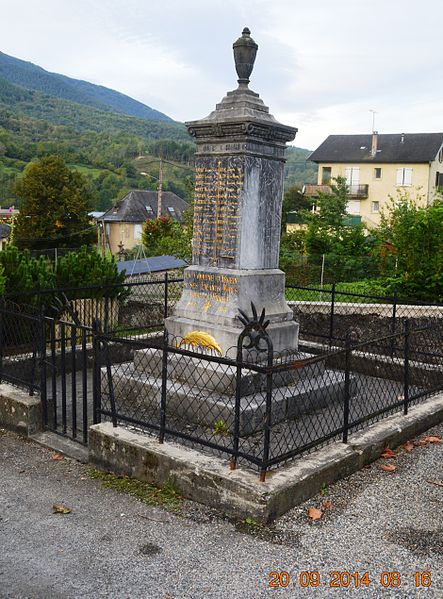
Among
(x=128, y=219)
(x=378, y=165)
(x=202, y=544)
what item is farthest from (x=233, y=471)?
(x=128, y=219)

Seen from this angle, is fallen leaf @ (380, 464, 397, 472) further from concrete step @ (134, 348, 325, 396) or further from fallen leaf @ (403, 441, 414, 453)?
concrete step @ (134, 348, 325, 396)

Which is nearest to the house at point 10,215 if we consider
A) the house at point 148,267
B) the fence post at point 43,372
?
the house at point 148,267

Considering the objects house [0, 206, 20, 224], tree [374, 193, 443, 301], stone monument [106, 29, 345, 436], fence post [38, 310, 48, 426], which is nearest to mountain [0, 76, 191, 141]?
house [0, 206, 20, 224]

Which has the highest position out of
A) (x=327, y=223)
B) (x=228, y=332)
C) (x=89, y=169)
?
(x=89, y=169)

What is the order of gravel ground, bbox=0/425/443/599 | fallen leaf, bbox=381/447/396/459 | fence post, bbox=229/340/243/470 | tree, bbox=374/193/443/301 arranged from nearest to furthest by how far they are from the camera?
gravel ground, bbox=0/425/443/599, fence post, bbox=229/340/243/470, fallen leaf, bbox=381/447/396/459, tree, bbox=374/193/443/301

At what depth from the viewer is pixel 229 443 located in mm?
6504

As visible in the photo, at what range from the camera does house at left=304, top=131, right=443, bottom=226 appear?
4747 cm

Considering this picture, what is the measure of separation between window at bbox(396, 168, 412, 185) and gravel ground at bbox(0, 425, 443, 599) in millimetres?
45410

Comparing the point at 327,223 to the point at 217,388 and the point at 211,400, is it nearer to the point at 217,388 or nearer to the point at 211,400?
the point at 217,388

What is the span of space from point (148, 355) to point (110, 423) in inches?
83.8

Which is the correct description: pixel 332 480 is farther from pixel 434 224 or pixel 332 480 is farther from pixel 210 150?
pixel 434 224
